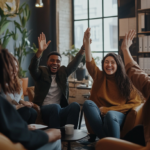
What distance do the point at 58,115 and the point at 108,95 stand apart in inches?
25.2

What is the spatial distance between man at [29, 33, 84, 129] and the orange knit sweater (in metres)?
0.27

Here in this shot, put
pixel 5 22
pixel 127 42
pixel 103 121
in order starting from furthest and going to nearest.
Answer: pixel 5 22 → pixel 103 121 → pixel 127 42

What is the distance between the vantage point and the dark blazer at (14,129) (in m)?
1.22

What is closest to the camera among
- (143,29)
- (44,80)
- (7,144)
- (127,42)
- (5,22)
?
(7,144)

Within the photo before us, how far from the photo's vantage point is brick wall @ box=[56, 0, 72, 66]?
18.2 ft

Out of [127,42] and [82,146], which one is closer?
[127,42]

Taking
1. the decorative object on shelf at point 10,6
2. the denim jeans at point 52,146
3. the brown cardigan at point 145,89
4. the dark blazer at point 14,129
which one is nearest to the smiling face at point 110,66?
the brown cardigan at point 145,89

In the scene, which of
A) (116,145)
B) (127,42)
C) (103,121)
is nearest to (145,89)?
(116,145)

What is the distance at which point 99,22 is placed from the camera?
545cm

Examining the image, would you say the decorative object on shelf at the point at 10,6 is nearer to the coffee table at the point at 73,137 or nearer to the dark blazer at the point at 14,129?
the coffee table at the point at 73,137

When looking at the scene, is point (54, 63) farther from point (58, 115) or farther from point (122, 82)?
point (122, 82)

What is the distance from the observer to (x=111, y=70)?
2.83m

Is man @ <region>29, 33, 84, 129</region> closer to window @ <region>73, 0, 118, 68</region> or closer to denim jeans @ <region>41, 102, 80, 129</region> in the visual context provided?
denim jeans @ <region>41, 102, 80, 129</region>

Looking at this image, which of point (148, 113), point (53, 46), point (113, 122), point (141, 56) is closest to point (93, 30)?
point (53, 46)
